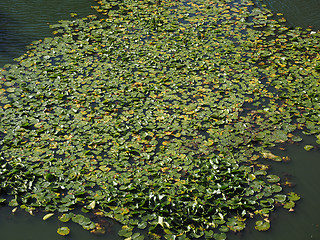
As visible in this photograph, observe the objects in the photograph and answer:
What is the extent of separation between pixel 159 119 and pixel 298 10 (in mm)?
5534

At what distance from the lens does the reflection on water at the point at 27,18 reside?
23.7ft

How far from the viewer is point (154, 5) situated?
8.80 m

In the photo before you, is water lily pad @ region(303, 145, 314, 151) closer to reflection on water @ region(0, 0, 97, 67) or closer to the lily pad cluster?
the lily pad cluster

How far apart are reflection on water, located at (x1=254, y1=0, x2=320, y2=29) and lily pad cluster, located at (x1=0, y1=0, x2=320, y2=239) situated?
0.44m

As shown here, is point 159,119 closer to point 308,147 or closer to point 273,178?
point 273,178

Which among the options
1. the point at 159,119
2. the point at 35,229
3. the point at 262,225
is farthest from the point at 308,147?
the point at 35,229

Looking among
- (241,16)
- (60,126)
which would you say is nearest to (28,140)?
(60,126)

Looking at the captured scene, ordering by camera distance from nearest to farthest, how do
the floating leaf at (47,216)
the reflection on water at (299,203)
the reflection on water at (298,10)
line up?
1. the reflection on water at (299,203)
2. the floating leaf at (47,216)
3. the reflection on water at (298,10)

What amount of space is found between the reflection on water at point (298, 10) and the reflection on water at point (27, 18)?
4.88 metres

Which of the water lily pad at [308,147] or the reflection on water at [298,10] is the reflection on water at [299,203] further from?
the reflection on water at [298,10]

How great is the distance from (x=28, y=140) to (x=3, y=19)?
183 inches

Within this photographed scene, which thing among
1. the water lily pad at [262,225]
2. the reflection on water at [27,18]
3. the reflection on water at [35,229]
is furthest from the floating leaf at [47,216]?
the reflection on water at [27,18]

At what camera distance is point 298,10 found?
27.4ft

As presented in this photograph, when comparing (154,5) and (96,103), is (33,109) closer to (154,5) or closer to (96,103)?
(96,103)
